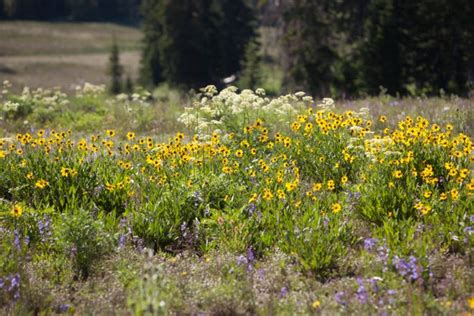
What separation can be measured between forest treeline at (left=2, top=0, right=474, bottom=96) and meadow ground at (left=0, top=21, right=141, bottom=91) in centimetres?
510

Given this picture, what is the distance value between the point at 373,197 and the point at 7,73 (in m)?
46.1

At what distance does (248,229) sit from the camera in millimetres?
5590

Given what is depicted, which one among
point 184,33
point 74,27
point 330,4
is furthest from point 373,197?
point 74,27

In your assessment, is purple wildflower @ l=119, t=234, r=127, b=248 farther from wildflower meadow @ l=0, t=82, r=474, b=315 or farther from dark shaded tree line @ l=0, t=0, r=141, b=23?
dark shaded tree line @ l=0, t=0, r=141, b=23

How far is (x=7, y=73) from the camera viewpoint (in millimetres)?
46750

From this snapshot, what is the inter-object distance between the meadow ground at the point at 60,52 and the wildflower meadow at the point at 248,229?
30333 millimetres

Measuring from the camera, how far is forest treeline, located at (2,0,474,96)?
75.5 feet

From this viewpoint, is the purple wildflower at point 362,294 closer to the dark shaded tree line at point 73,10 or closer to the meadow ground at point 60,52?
the meadow ground at point 60,52

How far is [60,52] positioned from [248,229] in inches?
2471

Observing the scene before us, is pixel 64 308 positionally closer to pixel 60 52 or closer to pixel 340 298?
pixel 340 298

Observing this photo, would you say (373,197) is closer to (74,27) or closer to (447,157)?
(447,157)

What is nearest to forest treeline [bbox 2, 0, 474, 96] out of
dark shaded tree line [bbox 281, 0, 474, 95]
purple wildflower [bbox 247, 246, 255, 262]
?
dark shaded tree line [bbox 281, 0, 474, 95]

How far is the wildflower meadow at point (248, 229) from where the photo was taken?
4.58 meters

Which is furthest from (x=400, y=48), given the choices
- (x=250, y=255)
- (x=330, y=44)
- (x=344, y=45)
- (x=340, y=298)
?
(x=340, y=298)
